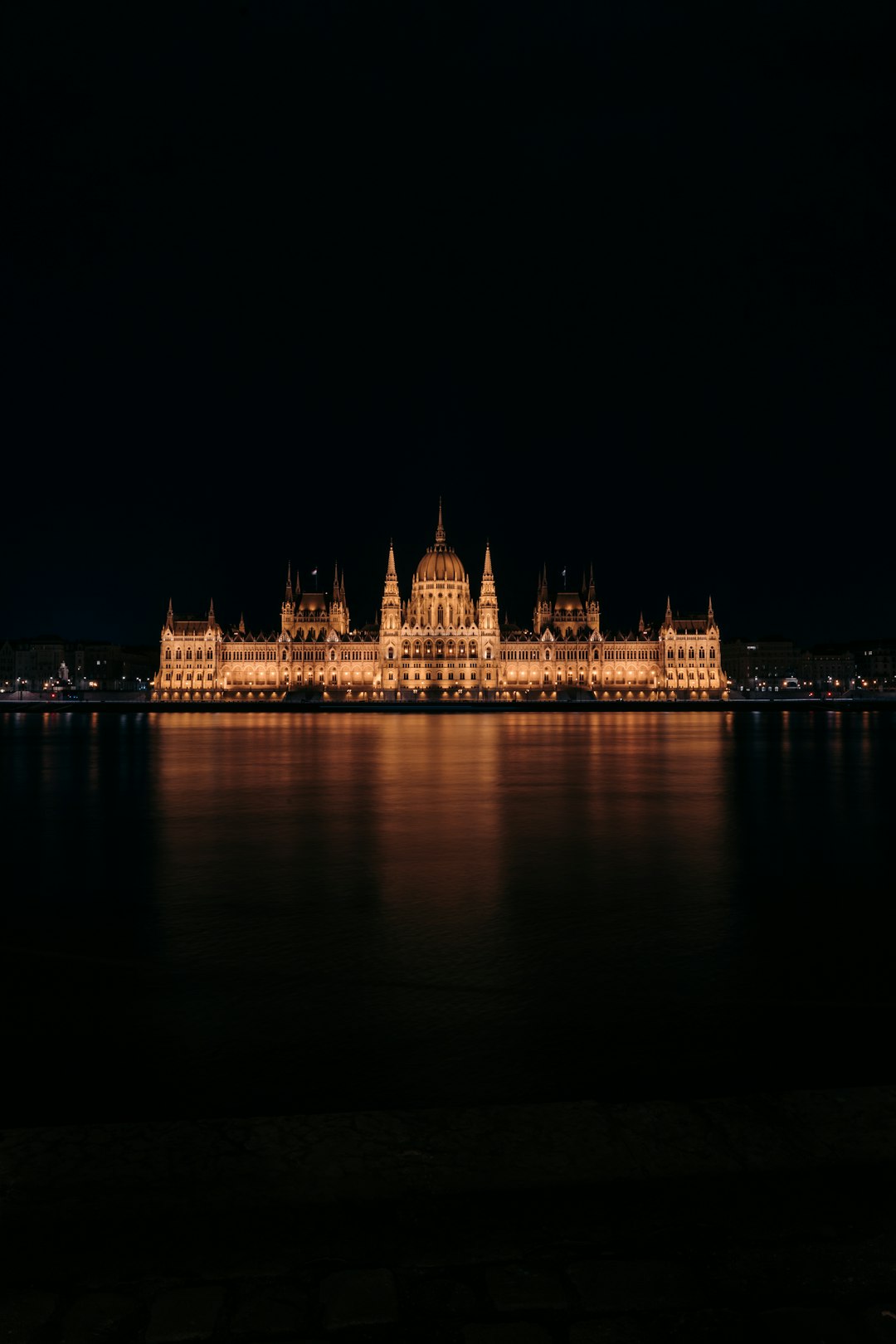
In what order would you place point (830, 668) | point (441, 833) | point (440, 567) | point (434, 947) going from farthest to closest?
point (830, 668)
point (440, 567)
point (441, 833)
point (434, 947)

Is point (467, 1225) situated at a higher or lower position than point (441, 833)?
higher

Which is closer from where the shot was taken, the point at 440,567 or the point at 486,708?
the point at 486,708

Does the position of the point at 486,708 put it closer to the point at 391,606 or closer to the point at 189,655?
the point at 391,606

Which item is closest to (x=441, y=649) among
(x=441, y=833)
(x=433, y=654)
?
(x=433, y=654)

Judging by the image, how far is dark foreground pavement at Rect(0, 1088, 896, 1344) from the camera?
3.73 metres

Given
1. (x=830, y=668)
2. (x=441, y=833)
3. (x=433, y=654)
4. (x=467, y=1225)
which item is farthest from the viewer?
(x=830, y=668)

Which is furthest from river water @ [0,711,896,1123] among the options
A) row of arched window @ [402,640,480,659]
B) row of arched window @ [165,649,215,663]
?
row of arched window @ [165,649,215,663]

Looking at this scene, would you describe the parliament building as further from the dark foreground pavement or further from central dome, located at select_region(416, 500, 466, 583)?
the dark foreground pavement

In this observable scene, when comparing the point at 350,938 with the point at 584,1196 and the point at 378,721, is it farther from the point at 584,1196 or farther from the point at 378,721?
the point at 378,721

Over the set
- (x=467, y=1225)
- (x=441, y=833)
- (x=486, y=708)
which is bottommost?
(x=441, y=833)

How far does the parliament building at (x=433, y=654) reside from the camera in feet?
541

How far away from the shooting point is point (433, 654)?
6609 inches

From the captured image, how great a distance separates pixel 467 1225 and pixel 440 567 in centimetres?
17691

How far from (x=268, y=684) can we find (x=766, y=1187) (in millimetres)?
164243
